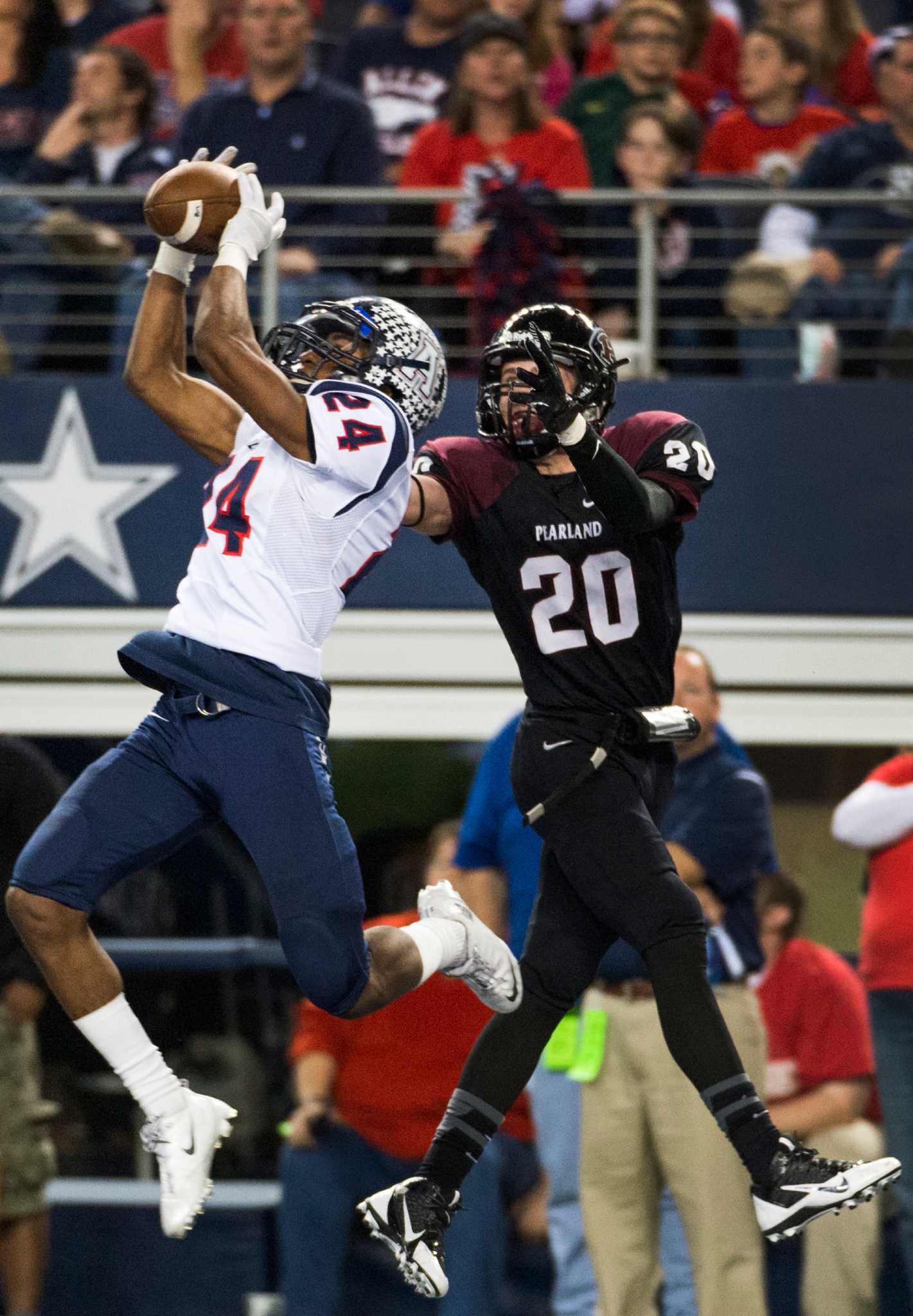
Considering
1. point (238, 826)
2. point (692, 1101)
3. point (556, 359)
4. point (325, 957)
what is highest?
point (556, 359)

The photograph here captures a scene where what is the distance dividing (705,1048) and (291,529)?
1379 millimetres

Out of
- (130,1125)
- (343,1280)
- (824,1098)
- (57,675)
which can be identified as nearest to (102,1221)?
(130,1125)

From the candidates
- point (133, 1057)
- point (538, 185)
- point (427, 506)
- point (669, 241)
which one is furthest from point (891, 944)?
point (538, 185)

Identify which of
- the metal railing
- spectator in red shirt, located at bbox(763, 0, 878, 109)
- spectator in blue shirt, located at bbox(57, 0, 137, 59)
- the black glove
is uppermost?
spectator in blue shirt, located at bbox(57, 0, 137, 59)

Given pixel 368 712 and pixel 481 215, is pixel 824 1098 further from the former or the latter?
pixel 481 215

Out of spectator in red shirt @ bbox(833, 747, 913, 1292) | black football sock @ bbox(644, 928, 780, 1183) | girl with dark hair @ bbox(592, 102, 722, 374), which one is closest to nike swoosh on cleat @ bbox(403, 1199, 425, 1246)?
black football sock @ bbox(644, 928, 780, 1183)

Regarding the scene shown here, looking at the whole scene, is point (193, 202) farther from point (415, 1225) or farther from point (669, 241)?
point (669, 241)

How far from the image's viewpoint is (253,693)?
4.24 metres

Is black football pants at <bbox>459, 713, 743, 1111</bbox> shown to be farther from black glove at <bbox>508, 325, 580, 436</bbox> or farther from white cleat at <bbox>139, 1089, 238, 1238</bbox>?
black glove at <bbox>508, 325, 580, 436</bbox>

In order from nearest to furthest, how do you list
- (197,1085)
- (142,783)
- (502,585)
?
(142,783) < (502,585) < (197,1085)

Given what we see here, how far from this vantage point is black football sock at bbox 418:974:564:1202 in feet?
14.6

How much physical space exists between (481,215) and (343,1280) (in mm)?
3446

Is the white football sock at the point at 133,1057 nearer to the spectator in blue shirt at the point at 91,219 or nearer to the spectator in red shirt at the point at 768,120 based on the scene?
the spectator in blue shirt at the point at 91,219

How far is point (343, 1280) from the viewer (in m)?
6.25
